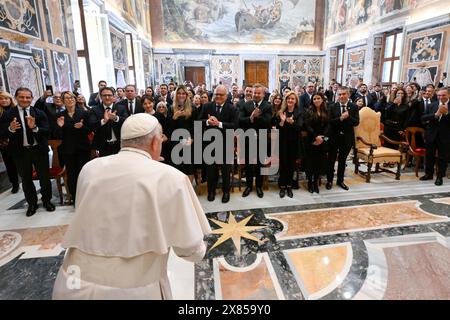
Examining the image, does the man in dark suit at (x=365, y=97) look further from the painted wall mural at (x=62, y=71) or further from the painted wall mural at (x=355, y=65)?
the painted wall mural at (x=62, y=71)

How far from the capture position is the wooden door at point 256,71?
19969 mm

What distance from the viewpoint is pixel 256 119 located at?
15.4ft

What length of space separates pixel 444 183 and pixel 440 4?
26.7 feet

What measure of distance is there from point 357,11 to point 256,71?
23.6 ft

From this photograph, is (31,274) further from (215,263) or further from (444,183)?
(444,183)

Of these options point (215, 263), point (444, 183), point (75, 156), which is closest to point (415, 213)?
point (444, 183)

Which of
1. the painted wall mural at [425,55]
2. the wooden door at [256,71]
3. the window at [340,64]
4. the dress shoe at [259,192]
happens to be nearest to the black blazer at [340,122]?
the dress shoe at [259,192]

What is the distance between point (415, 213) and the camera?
4180 mm

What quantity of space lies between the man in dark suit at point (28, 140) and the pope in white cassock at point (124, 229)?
11.2 feet

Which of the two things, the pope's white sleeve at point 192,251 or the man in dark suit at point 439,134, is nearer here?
the pope's white sleeve at point 192,251

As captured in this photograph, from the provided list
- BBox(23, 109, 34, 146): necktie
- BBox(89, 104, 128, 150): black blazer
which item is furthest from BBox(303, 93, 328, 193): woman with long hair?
BBox(23, 109, 34, 146): necktie

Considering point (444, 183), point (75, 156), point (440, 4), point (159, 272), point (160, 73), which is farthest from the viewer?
point (160, 73)

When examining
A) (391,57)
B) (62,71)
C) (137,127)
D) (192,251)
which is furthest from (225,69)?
(192,251)
